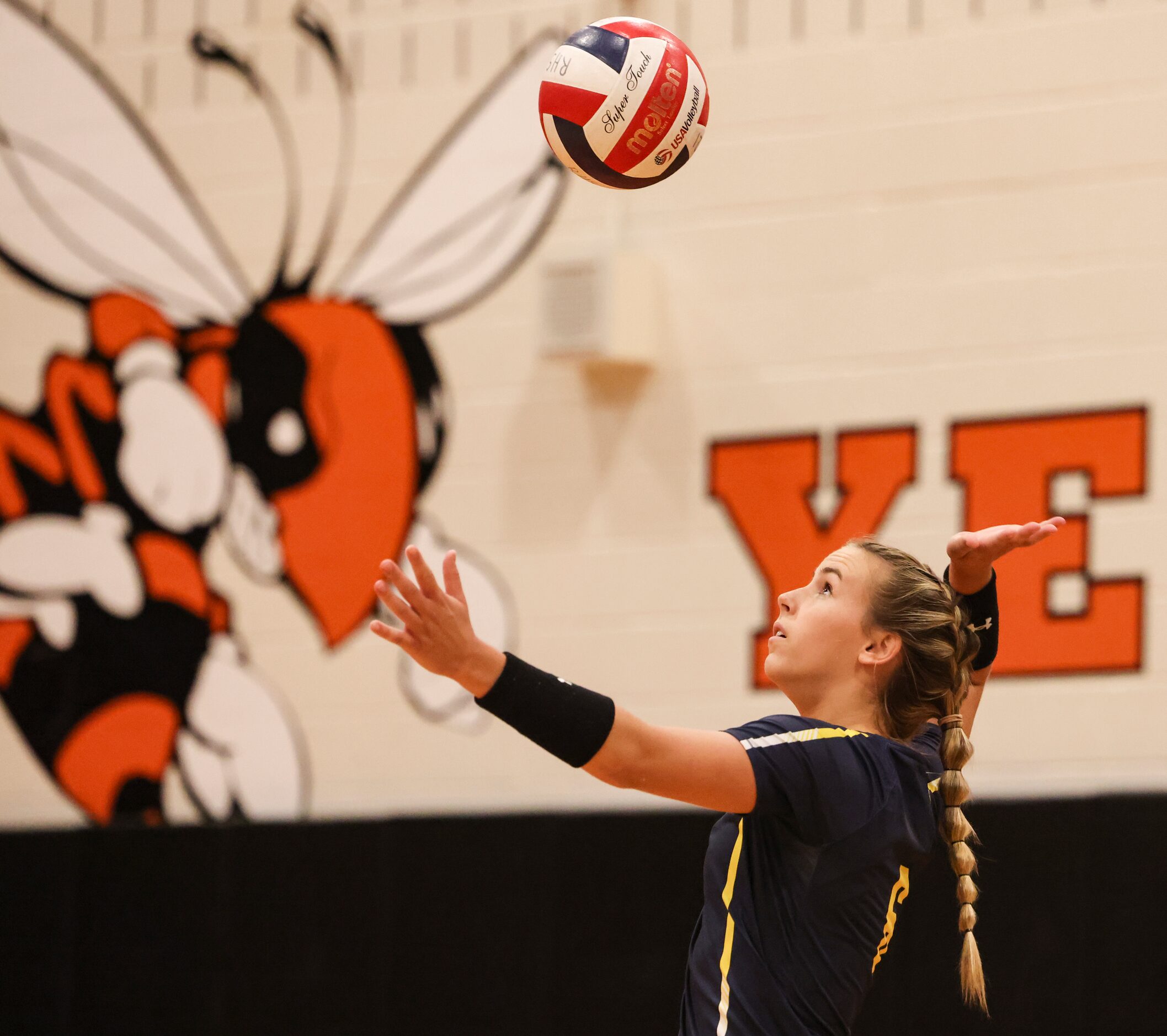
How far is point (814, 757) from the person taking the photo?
246 cm

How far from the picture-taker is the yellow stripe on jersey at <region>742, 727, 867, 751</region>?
2445 millimetres

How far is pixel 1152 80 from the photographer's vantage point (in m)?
5.20

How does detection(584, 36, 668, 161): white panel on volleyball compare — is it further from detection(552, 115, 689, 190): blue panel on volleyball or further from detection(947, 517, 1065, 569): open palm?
detection(947, 517, 1065, 569): open palm

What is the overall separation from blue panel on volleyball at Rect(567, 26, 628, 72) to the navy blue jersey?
6.02 ft

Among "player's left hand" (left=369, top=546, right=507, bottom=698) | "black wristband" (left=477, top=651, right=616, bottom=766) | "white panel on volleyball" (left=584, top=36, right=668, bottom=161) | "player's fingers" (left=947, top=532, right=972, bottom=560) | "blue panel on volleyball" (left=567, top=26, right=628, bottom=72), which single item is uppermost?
"blue panel on volleyball" (left=567, top=26, right=628, bottom=72)

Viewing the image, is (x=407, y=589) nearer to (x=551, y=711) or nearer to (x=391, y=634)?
(x=391, y=634)

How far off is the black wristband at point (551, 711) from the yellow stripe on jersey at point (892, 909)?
0.65 metres

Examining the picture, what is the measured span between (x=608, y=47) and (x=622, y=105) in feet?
0.50

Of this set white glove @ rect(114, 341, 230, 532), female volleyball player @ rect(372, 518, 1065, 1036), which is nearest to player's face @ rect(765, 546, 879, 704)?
female volleyball player @ rect(372, 518, 1065, 1036)

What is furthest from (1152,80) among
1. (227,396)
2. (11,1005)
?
(11,1005)

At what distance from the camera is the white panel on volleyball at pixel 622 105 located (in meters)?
3.78

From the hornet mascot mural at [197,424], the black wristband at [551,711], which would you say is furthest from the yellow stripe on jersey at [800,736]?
the hornet mascot mural at [197,424]

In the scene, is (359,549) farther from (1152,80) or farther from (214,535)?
(1152,80)

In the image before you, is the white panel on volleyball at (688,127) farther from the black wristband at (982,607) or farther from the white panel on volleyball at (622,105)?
the black wristband at (982,607)
